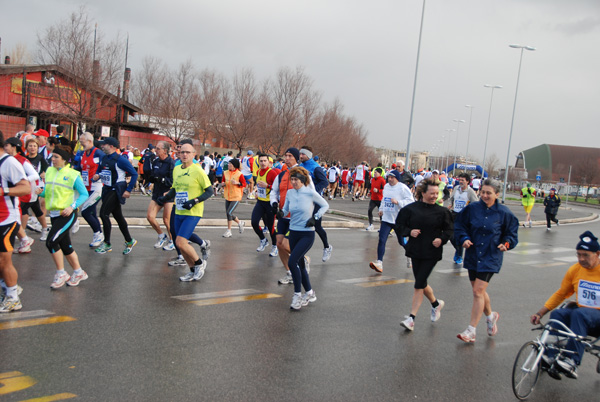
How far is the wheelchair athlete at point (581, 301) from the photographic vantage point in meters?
4.95

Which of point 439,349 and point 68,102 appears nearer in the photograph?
point 439,349

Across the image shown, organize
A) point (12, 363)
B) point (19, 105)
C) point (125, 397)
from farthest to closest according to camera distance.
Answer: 1. point (19, 105)
2. point (12, 363)
3. point (125, 397)

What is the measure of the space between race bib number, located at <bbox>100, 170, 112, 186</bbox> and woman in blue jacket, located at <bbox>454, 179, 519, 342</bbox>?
19.5ft

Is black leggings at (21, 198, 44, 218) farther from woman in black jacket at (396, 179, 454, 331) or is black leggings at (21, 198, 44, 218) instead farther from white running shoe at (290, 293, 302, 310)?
woman in black jacket at (396, 179, 454, 331)

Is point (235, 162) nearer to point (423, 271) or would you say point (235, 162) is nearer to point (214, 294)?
point (214, 294)

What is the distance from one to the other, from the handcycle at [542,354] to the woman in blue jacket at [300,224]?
2945 mm

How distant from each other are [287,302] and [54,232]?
300 cm

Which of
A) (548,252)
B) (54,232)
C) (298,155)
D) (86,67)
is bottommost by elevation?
(548,252)

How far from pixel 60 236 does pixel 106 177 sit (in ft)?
9.41

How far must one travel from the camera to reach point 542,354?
4.87 m

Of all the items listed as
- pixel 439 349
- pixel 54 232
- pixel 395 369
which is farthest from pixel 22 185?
pixel 439 349

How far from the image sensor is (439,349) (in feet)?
19.6

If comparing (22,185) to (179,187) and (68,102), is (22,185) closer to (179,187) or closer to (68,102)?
(179,187)

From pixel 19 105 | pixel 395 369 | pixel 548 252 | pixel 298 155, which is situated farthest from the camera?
pixel 19 105
